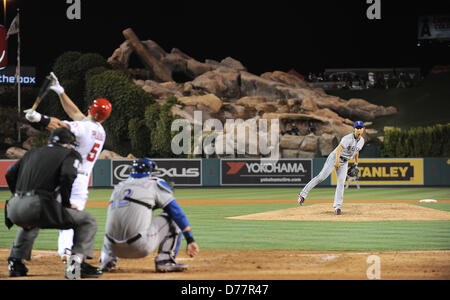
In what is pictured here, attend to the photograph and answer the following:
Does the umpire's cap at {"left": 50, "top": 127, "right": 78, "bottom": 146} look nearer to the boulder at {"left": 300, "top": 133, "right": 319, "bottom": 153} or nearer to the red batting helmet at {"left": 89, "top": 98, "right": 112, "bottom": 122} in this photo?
the red batting helmet at {"left": 89, "top": 98, "right": 112, "bottom": 122}

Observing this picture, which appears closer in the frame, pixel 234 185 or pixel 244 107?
pixel 234 185

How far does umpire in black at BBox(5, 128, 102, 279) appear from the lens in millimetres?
6266

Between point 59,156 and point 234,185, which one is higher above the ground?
point 59,156

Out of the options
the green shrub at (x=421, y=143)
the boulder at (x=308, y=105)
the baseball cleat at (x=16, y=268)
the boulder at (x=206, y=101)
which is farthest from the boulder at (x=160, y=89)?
the baseball cleat at (x=16, y=268)

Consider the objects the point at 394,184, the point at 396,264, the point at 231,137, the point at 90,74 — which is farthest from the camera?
the point at 90,74

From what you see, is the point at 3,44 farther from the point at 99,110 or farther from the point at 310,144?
the point at 99,110

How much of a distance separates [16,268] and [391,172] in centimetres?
2375

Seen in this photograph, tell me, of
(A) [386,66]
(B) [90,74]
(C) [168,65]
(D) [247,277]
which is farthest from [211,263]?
(A) [386,66]

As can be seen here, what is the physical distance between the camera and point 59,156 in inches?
251

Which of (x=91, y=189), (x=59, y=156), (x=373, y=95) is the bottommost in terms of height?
(x=91, y=189)

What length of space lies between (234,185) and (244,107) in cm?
2007

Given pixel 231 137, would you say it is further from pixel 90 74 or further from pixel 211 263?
pixel 211 263

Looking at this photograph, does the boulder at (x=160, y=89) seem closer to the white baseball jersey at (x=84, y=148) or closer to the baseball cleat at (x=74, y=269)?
the white baseball jersey at (x=84, y=148)

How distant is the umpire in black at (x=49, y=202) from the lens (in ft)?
20.6
